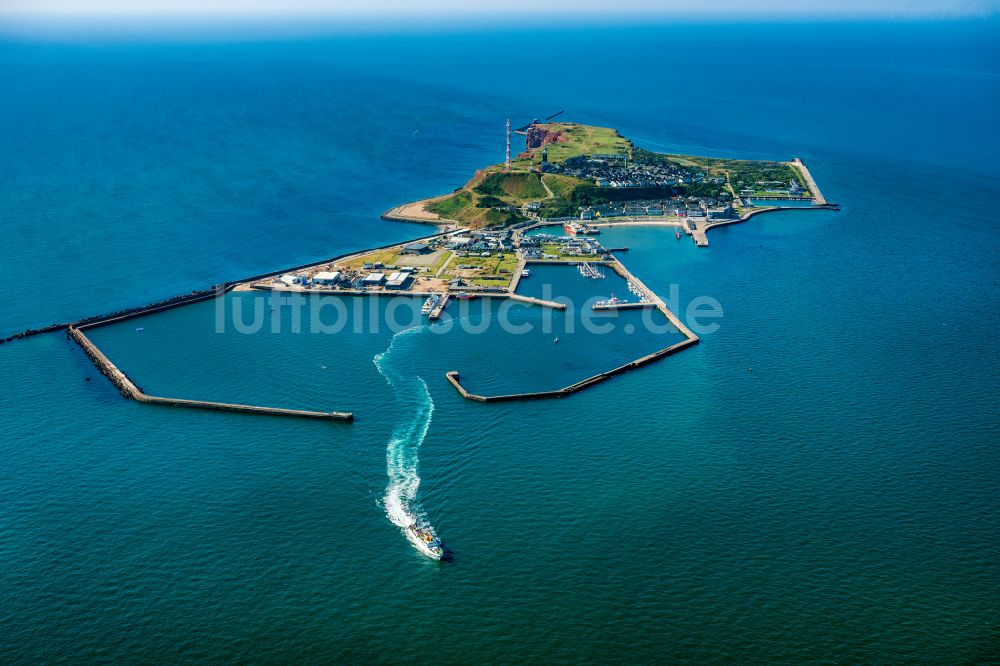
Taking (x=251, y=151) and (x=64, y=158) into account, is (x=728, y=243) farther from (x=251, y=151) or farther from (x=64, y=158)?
(x=64, y=158)

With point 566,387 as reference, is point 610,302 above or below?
above

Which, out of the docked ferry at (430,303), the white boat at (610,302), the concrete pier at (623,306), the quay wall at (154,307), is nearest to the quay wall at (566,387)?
the concrete pier at (623,306)

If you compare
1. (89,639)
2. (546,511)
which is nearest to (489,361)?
(546,511)

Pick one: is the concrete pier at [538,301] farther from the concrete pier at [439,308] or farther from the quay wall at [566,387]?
the quay wall at [566,387]

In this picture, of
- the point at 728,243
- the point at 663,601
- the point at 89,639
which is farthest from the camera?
the point at 728,243

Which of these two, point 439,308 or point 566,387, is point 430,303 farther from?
point 566,387

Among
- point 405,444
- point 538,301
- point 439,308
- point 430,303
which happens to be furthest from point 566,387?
point 430,303
